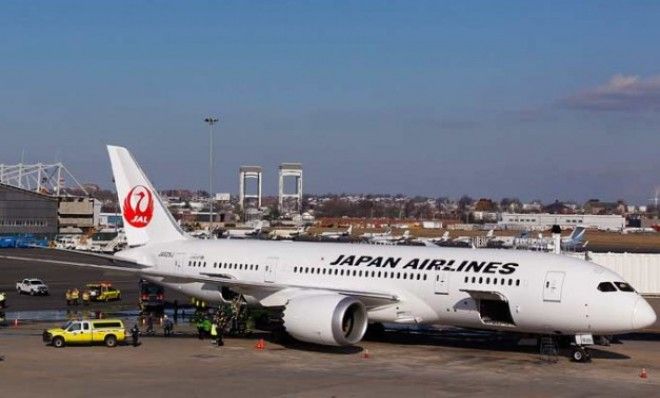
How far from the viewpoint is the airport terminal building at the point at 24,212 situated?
174250 mm

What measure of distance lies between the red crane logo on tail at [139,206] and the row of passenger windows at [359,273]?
30.2 feet

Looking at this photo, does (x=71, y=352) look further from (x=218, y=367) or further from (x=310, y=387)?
(x=310, y=387)

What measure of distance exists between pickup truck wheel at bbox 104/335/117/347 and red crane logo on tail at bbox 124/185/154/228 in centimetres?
971

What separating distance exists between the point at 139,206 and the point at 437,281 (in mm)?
16145

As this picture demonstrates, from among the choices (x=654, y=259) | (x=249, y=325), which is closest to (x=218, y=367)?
(x=249, y=325)

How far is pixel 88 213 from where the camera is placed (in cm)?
19362

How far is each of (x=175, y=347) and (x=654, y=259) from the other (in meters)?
26.4

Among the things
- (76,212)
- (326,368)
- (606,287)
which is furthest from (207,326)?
(76,212)

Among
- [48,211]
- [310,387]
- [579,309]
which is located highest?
[48,211]

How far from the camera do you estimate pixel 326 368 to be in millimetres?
32188

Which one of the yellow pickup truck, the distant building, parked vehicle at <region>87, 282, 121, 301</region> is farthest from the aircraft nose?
the distant building

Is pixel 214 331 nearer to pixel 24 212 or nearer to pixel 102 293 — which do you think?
pixel 102 293

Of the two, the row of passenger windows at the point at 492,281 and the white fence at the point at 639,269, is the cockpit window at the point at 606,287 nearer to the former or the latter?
the row of passenger windows at the point at 492,281

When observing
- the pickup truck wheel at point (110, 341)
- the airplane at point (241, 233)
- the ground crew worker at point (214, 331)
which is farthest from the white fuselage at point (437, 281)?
the airplane at point (241, 233)
